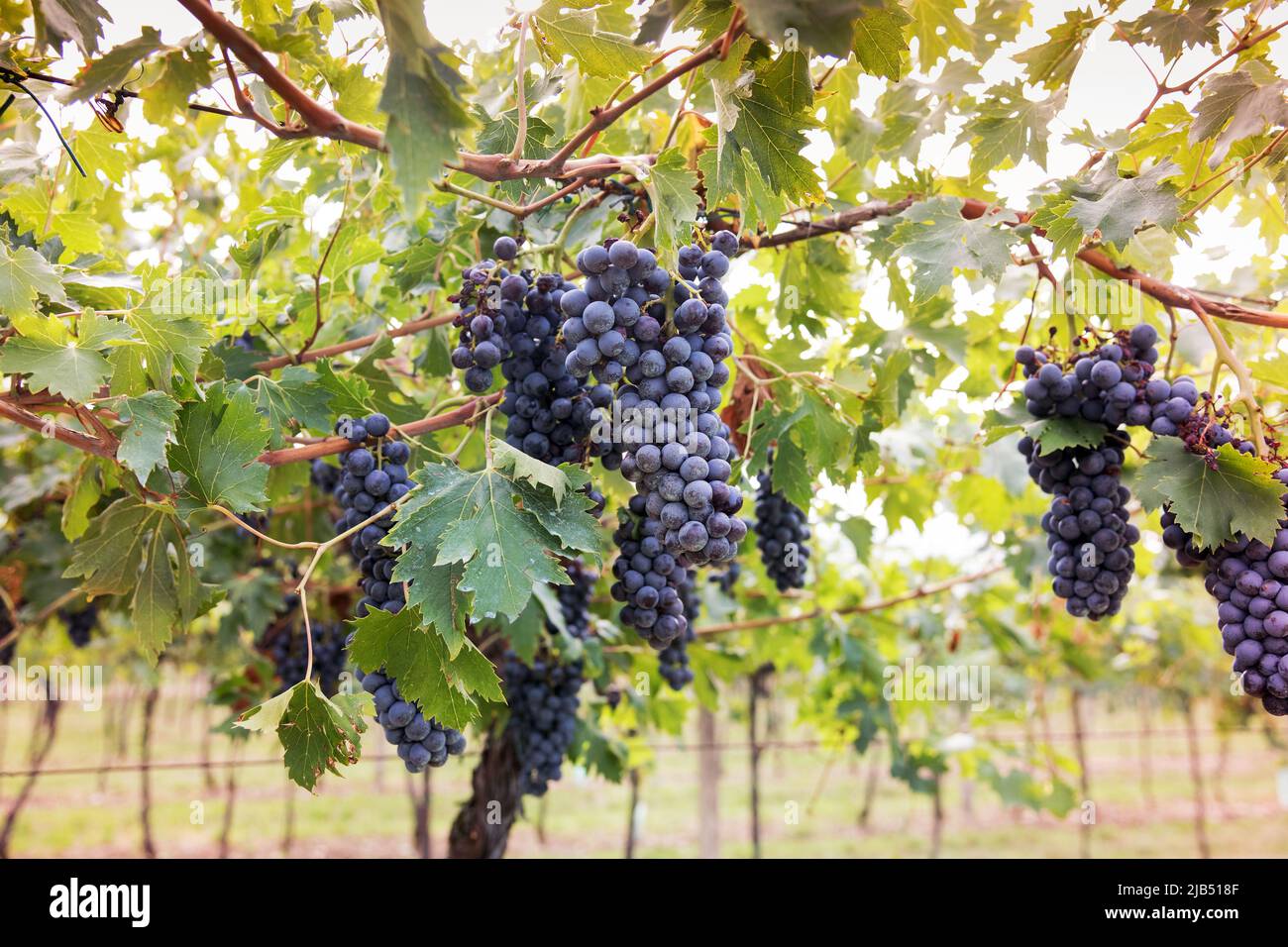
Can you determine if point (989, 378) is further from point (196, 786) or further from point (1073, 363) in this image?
point (196, 786)

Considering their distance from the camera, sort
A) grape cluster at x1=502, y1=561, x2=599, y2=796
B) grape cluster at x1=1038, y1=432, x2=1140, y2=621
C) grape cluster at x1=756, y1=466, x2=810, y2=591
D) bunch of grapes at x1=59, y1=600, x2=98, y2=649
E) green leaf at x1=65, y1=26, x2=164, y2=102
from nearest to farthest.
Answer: green leaf at x1=65, y1=26, x2=164, y2=102 < grape cluster at x1=1038, y1=432, x2=1140, y2=621 < grape cluster at x1=756, y1=466, x2=810, y2=591 < grape cluster at x1=502, y1=561, x2=599, y2=796 < bunch of grapes at x1=59, y1=600, x2=98, y2=649

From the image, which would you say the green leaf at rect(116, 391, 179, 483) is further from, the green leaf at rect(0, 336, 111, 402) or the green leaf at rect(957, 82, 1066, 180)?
the green leaf at rect(957, 82, 1066, 180)

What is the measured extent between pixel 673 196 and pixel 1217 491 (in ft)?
4.52

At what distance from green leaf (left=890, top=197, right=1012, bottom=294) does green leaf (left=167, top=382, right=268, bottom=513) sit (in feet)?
5.26

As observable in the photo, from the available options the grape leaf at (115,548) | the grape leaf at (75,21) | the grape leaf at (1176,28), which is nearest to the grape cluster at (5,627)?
the grape leaf at (115,548)

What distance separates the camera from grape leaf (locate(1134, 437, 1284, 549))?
1.91 meters

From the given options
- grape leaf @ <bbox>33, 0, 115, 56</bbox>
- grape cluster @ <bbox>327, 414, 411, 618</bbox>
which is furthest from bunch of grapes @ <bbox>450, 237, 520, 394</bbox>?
grape leaf @ <bbox>33, 0, 115, 56</bbox>

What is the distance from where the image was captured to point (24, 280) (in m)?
1.91

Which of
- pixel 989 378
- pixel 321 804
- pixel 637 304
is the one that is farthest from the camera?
pixel 321 804

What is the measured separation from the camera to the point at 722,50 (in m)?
1.49

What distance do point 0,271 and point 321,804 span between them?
13.7 m

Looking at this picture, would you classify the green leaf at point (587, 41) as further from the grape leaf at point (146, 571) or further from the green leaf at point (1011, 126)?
the grape leaf at point (146, 571)

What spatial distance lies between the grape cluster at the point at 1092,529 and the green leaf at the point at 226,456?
1969 mm
